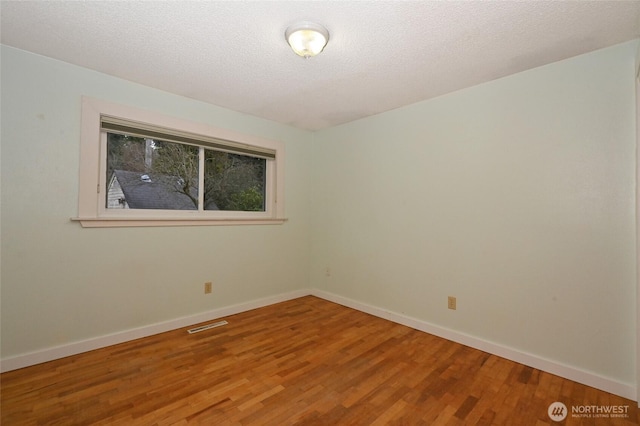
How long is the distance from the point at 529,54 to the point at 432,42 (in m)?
0.77

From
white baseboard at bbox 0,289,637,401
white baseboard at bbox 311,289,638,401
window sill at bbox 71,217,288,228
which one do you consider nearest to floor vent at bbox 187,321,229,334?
white baseboard at bbox 0,289,637,401

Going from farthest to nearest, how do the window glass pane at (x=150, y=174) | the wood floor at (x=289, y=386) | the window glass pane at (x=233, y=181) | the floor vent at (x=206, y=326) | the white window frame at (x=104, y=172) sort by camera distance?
1. the window glass pane at (x=233, y=181)
2. the floor vent at (x=206, y=326)
3. the window glass pane at (x=150, y=174)
4. the white window frame at (x=104, y=172)
5. the wood floor at (x=289, y=386)

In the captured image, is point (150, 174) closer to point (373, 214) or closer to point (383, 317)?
point (373, 214)

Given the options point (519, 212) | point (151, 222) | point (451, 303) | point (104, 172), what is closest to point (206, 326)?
point (151, 222)

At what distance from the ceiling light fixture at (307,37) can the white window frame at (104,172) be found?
160 centimetres

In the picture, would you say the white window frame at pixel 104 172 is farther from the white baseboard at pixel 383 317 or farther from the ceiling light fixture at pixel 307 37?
the ceiling light fixture at pixel 307 37

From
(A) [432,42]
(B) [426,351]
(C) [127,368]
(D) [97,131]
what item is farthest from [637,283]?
(D) [97,131]

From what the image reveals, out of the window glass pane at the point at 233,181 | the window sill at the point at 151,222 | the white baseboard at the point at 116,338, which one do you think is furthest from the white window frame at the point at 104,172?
the white baseboard at the point at 116,338

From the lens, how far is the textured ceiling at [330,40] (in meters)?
1.68

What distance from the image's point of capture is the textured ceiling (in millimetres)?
1685

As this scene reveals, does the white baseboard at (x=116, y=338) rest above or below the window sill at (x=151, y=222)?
below

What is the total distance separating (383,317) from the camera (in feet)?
10.7

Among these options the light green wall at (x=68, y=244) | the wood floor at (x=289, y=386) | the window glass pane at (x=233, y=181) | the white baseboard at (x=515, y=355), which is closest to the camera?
the wood floor at (x=289, y=386)

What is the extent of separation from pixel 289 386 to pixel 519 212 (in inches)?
87.0
